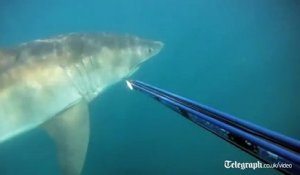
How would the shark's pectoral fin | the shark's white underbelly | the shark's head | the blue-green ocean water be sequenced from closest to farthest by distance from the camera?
the shark's white underbelly < the shark's pectoral fin < the shark's head < the blue-green ocean water

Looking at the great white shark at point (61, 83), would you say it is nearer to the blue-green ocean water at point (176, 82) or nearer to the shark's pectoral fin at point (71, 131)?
the shark's pectoral fin at point (71, 131)

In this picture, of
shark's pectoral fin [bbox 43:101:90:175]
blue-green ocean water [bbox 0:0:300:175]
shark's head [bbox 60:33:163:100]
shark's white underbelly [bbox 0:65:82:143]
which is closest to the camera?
shark's white underbelly [bbox 0:65:82:143]

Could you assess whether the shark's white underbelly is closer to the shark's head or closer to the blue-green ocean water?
the shark's head

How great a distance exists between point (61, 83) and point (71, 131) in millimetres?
443

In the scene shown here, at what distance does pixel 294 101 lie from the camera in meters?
8.39

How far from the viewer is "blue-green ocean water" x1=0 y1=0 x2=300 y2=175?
5.76 meters

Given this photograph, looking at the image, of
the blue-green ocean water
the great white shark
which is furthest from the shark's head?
the blue-green ocean water

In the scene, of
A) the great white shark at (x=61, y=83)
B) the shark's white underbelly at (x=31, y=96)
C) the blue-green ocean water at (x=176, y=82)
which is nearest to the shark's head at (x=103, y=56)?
the great white shark at (x=61, y=83)

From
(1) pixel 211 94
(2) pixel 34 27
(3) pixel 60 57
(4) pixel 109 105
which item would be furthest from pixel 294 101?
(2) pixel 34 27

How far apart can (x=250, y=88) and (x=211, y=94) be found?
1540mm

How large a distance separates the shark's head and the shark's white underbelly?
0.15 meters

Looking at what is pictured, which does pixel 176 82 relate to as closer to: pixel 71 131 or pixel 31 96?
pixel 71 131

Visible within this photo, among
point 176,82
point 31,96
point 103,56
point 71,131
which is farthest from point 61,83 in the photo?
point 176,82

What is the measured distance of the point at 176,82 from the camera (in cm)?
975
